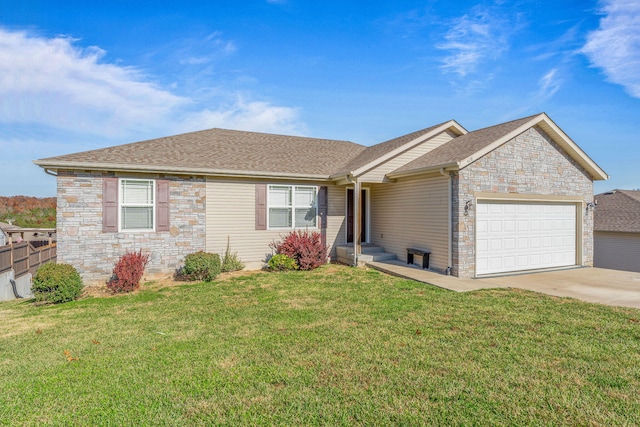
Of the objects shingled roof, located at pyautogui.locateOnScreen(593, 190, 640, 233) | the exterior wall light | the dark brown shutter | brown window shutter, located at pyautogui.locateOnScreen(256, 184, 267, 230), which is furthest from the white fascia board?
shingled roof, located at pyautogui.locateOnScreen(593, 190, 640, 233)

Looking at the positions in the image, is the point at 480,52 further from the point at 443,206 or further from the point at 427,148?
the point at 443,206

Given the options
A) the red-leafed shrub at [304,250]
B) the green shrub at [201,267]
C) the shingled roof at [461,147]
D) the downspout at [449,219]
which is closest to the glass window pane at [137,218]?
the green shrub at [201,267]

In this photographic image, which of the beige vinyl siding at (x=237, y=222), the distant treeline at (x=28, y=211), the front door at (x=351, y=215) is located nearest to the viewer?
the beige vinyl siding at (x=237, y=222)

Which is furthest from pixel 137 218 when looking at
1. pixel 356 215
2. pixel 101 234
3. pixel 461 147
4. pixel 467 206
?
pixel 461 147

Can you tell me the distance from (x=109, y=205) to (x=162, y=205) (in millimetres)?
1399

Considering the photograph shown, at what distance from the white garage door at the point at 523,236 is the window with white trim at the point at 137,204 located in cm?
983

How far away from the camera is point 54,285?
8.04 meters

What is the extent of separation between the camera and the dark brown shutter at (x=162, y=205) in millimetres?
10438

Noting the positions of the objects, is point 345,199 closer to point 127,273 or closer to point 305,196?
point 305,196

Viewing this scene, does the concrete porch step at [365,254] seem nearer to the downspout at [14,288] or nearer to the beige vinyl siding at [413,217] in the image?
the beige vinyl siding at [413,217]

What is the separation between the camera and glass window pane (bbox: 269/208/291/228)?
471 inches

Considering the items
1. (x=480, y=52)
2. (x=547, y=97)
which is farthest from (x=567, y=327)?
(x=547, y=97)

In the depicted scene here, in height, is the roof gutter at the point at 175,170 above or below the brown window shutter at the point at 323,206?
above

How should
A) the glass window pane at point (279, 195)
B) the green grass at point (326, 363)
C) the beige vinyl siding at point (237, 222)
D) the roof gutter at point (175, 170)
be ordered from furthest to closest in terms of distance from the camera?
the glass window pane at point (279, 195) < the beige vinyl siding at point (237, 222) < the roof gutter at point (175, 170) < the green grass at point (326, 363)
